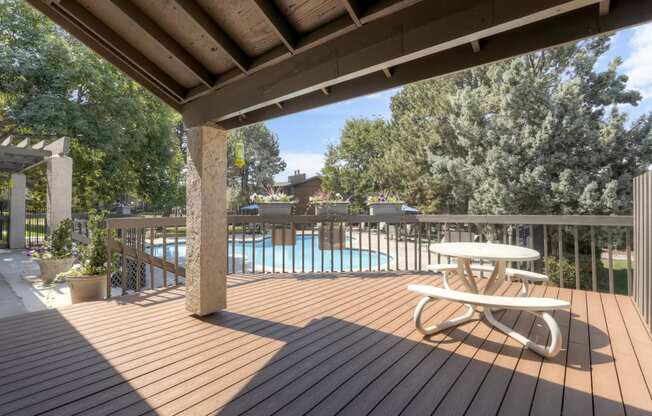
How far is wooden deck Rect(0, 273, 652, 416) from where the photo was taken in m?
1.82

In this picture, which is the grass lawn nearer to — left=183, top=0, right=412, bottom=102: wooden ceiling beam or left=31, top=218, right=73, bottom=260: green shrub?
left=183, top=0, right=412, bottom=102: wooden ceiling beam

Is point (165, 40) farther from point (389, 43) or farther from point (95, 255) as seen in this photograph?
point (95, 255)

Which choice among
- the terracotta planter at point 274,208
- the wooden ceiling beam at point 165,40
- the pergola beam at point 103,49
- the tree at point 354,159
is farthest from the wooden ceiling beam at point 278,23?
the tree at point 354,159

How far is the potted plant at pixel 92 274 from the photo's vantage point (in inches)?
164

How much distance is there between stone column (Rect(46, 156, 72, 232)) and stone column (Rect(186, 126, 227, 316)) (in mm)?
5590

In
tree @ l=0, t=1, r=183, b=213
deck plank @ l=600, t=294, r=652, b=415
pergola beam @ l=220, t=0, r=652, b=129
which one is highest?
tree @ l=0, t=1, r=183, b=213

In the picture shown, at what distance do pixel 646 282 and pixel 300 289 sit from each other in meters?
3.36

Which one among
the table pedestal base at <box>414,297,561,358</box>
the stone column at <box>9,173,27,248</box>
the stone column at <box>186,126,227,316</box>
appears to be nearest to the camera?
the table pedestal base at <box>414,297,561,358</box>

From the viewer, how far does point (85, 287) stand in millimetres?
4188

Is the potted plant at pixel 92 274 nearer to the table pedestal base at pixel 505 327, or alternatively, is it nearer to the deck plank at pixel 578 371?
the table pedestal base at pixel 505 327

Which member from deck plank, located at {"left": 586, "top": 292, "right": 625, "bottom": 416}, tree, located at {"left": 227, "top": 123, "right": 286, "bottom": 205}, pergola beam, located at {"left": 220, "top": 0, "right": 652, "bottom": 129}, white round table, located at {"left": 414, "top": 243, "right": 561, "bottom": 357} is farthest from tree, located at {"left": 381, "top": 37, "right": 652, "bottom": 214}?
tree, located at {"left": 227, "top": 123, "right": 286, "bottom": 205}

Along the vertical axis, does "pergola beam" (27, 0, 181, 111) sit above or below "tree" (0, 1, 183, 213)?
below

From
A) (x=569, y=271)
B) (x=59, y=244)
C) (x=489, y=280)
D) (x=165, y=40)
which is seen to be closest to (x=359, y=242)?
(x=489, y=280)

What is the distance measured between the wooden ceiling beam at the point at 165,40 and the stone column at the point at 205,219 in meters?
0.50
